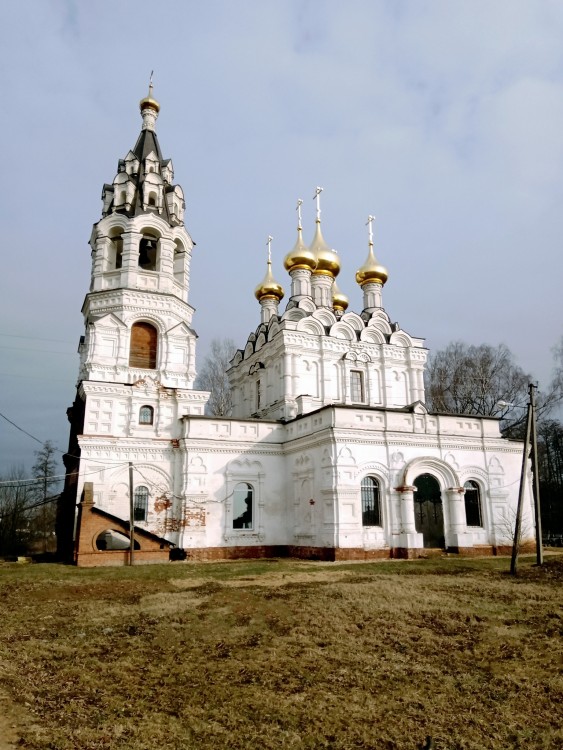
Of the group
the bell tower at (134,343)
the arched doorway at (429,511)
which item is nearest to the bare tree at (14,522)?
the bell tower at (134,343)

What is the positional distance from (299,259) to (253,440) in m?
10.9

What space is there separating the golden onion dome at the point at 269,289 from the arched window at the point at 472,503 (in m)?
15.2

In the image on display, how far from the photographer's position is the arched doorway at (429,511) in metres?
23.6

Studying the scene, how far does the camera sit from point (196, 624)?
361 inches

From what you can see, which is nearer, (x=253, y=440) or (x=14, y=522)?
(x=253, y=440)

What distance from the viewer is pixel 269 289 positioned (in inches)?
1271

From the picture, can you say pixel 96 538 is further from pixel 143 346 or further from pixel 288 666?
pixel 288 666

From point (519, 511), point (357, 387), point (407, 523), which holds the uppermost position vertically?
point (357, 387)

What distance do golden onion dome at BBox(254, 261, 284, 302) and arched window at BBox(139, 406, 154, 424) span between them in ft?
37.3

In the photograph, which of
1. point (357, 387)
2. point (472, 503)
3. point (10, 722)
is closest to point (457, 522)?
point (472, 503)

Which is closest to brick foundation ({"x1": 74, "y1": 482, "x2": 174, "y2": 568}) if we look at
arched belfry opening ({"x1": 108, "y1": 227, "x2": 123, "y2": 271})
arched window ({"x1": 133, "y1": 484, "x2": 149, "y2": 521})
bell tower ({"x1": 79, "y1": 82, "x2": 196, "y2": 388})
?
arched window ({"x1": 133, "y1": 484, "x2": 149, "y2": 521})

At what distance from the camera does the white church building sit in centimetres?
2091

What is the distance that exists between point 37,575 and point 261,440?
10.4 meters

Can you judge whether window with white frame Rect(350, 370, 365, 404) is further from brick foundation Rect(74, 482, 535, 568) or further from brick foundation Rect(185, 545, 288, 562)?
brick foundation Rect(74, 482, 535, 568)
